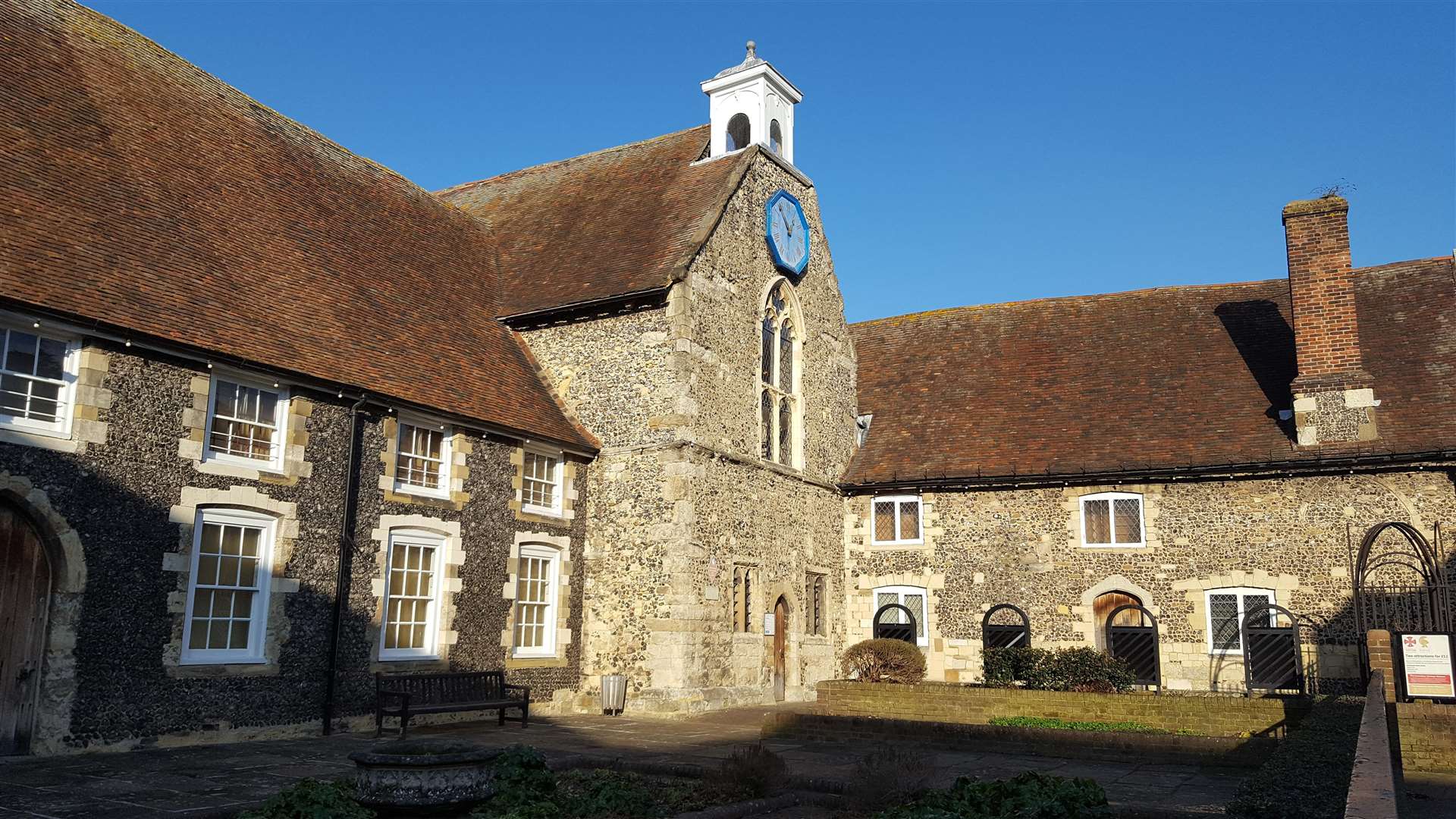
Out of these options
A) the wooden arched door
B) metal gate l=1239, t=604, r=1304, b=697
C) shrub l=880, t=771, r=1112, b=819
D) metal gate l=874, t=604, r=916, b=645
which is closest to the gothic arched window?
metal gate l=874, t=604, r=916, b=645

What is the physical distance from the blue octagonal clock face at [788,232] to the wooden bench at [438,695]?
10768 millimetres

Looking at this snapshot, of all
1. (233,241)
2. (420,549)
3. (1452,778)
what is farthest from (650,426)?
(1452,778)

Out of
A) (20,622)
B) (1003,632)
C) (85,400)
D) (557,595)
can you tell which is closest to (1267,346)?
(1003,632)

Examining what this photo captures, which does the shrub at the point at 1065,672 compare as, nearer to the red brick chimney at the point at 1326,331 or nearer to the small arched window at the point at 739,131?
the red brick chimney at the point at 1326,331

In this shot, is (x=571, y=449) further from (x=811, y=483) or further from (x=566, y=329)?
(x=811, y=483)

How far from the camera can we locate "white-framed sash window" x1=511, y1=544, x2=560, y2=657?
18.1 meters

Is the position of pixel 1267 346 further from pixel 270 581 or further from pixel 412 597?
pixel 270 581

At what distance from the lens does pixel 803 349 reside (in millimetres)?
23562

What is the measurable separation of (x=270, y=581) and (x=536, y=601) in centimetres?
532

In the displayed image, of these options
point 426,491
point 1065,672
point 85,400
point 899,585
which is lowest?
point 1065,672

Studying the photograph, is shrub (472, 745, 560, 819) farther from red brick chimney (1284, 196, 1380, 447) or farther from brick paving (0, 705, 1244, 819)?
red brick chimney (1284, 196, 1380, 447)

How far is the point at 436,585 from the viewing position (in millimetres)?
16453

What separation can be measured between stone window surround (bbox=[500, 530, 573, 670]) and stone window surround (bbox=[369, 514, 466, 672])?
1133 millimetres

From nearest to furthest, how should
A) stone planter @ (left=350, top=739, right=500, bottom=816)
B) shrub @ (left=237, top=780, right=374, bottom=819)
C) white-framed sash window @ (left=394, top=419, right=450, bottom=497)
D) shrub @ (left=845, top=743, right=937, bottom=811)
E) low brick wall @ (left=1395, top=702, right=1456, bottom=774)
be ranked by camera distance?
1. shrub @ (left=237, top=780, right=374, bottom=819)
2. stone planter @ (left=350, top=739, right=500, bottom=816)
3. shrub @ (left=845, top=743, right=937, bottom=811)
4. low brick wall @ (left=1395, top=702, right=1456, bottom=774)
5. white-framed sash window @ (left=394, top=419, right=450, bottom=497)
